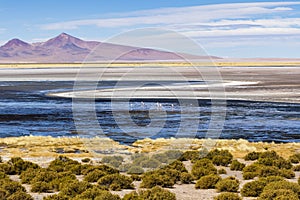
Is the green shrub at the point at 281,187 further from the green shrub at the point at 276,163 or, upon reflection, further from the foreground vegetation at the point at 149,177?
the green shrub at the point at 276,163

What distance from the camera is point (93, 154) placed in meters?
28.4

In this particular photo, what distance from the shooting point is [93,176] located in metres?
20.1

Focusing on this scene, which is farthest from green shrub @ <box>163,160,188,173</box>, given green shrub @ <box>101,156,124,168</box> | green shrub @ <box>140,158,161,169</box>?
green shrub @ <box>101,156,124,168</box>

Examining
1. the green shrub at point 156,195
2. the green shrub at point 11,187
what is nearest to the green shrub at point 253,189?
the green shrub at point 156,195

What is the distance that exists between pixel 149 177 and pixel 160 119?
2487cm

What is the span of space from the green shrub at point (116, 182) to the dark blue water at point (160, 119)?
14.5 metres

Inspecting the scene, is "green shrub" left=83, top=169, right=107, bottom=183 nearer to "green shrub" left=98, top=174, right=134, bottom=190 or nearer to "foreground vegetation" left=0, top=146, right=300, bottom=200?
"foreground vegetation" left=0, top=146, right=300, bottom=200

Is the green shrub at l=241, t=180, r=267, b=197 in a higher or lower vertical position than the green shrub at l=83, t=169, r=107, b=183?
higher

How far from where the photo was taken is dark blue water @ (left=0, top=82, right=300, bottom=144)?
3684 cm

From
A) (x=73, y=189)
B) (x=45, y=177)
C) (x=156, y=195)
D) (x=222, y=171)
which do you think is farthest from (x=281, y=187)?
(x=45, y=177)

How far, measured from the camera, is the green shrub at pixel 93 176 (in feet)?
65.5

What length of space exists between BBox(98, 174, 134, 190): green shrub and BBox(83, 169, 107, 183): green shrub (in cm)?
98

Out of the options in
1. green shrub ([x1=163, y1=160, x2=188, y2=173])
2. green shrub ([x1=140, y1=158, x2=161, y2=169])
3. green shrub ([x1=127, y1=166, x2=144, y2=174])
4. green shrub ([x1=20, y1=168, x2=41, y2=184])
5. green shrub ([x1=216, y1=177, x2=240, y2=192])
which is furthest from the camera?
green shrub ([x1=140, y1=158, x2=161, y2=169])

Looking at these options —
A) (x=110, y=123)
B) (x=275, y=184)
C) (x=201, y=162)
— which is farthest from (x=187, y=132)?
(x=275, y=184)
